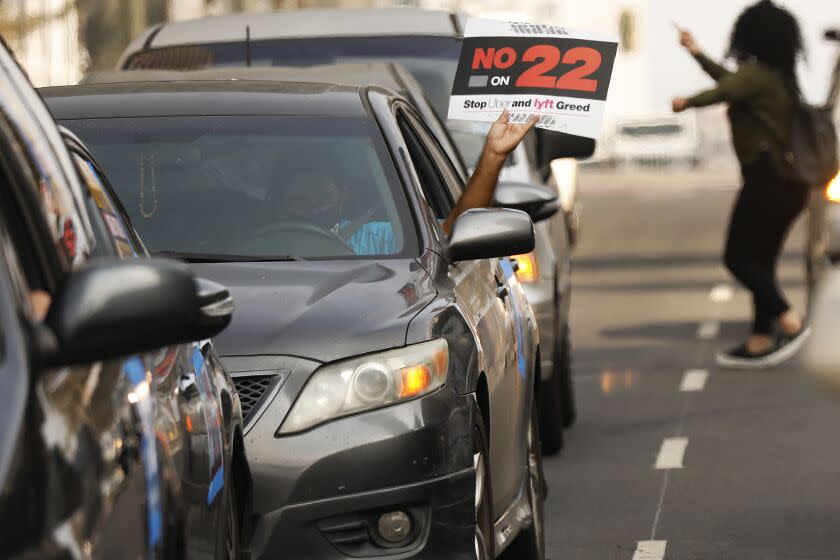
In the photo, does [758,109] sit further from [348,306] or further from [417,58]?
[348,306]

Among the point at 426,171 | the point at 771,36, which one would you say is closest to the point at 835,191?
the point at 426,171

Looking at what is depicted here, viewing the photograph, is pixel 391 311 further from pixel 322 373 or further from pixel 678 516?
pixel 678 516

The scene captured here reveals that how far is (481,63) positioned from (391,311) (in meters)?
2.51

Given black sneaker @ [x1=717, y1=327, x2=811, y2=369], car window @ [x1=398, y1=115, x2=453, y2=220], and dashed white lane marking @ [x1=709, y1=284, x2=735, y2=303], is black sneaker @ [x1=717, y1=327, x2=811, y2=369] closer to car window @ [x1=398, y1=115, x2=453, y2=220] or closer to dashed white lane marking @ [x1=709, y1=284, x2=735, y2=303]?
dashed white lane marking @ [x1=709, y1=284, x2=735, y2=303]

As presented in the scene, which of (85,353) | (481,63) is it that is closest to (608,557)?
(481,63)

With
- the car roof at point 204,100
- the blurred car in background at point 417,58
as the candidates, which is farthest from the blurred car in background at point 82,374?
the blurred car in background at point 417,58

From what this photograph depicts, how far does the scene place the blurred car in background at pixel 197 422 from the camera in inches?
148

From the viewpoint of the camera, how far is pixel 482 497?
589cm

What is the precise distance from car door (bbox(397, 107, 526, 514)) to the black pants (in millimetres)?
6462

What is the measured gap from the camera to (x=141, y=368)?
144 inches

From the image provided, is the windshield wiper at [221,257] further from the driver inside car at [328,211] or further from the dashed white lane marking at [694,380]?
the dashed white lane marking at [694,380]

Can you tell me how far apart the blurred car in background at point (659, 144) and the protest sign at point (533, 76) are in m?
70.6

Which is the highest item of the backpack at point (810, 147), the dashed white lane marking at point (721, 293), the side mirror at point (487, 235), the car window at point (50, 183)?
Answer: the car window at point (50, 183)

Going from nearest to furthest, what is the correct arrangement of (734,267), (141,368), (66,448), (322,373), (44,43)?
(66,448) → (141,368) → (322,373) → (734,267) → (44,43)
